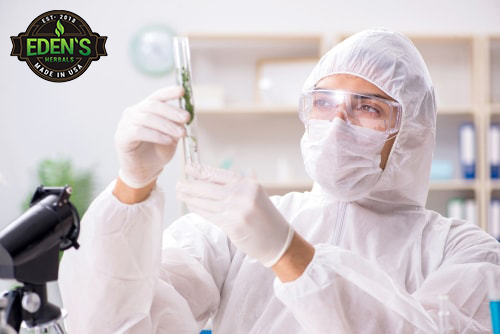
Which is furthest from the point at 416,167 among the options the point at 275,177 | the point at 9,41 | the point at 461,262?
the point at 9,41

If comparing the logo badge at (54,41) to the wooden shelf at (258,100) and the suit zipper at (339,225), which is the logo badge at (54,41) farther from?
the suit zipper at (339,225)

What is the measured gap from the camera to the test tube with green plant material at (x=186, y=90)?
104 cm

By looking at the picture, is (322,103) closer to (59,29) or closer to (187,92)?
(187,92)

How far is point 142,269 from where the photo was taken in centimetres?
114

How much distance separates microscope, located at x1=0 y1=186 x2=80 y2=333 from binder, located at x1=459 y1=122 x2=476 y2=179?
3.06 meters

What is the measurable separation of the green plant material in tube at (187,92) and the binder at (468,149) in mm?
2814

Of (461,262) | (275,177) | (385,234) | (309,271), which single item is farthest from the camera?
(275,177)

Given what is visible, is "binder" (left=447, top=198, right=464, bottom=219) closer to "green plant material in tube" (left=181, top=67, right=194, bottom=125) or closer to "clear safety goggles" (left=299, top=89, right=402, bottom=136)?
"clear safety goggles" (left=299, top=89, right=402, bottom=136)

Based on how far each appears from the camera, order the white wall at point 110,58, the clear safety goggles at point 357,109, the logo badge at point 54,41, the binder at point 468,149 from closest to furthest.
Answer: the clear safety goggles at point 357,109, the binder at point 468,149, the logo badge at point 54,41, the white wall at point 110,58

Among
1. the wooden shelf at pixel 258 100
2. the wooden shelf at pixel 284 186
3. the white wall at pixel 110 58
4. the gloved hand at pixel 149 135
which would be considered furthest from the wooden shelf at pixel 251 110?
the gloved hand at pixel 149 135

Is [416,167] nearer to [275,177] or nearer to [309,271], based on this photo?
[309,271]

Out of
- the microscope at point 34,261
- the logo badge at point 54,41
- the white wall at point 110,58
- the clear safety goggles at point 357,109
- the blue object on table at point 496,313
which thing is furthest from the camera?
the white wall at point 110,58

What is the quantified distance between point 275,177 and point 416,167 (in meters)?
2.33

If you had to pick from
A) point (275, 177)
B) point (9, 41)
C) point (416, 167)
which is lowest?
point (275, 177)
